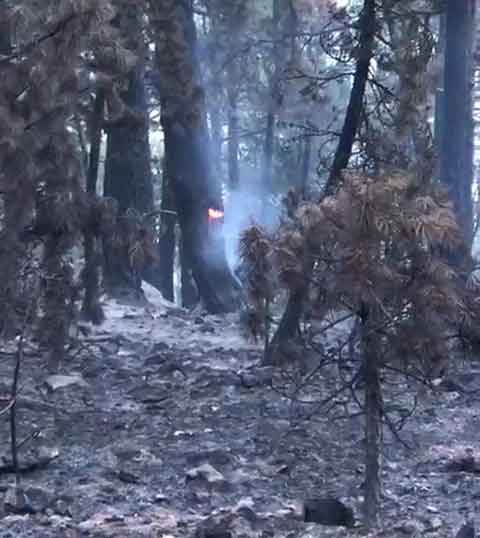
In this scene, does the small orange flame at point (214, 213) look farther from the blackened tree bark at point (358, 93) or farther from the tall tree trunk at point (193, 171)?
the blackened tree bark at point (358, 93)

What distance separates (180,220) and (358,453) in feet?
28.3

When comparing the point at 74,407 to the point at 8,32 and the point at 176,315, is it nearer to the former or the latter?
the point at 8,32

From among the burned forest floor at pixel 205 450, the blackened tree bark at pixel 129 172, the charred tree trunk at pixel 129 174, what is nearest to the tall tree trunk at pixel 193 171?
the charred tree trunk at pixel 129 174

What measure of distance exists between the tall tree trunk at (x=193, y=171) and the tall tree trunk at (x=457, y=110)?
11.9 ft

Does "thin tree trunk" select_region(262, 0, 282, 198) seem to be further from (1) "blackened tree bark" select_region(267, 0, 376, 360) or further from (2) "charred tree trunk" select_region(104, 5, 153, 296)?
(1) "blackened tree bark" select_region(267, 0, 376, 360)

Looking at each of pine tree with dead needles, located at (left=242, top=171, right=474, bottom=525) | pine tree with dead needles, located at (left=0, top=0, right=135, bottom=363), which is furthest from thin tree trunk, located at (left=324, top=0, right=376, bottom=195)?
pine tree with dead needles, located at (left=242, top=171, right=474, bottom=525)

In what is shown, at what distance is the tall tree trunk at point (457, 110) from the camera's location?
60.4ft

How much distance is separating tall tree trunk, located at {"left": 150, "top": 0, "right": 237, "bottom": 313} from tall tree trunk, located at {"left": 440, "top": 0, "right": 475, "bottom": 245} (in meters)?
3.63

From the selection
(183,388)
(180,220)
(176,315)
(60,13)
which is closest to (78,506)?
(60,13)

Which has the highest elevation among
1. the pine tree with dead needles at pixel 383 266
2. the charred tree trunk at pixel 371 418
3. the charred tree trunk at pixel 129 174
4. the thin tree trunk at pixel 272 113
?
the thin tree trunk at pixel 272 113

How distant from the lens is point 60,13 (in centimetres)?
830

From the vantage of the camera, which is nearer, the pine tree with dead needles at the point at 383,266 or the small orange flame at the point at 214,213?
the pine tree with dead needles at the point at 383,266

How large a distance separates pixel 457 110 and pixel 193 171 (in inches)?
178

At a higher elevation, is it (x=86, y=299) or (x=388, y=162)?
(x=388, y=162)
